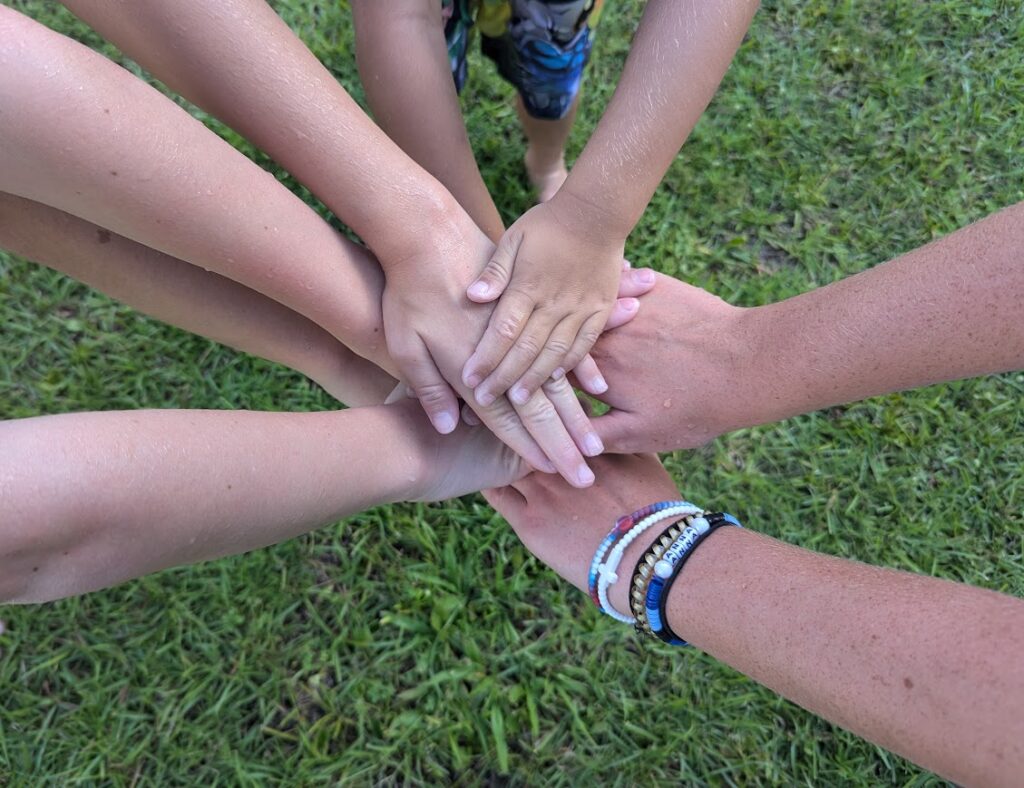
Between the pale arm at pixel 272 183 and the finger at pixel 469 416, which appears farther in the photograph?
the finger at pixel 469 416

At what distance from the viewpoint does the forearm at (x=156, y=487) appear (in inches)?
32.8

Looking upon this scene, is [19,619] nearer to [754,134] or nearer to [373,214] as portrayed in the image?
[373,214]

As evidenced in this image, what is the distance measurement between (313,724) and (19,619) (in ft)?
2.35

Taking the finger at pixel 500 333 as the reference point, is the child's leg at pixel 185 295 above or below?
below

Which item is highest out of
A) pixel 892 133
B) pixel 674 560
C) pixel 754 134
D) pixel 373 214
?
pixel 892 133

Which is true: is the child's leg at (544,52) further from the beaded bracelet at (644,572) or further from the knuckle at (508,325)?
the beaded bracelet at (644,572)

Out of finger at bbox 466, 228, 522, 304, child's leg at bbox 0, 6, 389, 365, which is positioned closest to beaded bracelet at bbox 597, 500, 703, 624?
finger at bbox 466, 228, 522, 304

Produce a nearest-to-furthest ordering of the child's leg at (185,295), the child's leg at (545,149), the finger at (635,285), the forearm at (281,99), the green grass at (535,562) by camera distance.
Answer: the forearm at (281,99)
the child's leg at (185,295)
the finger at (635,285)
the green grass at (535,562)
the child's leg at (545,149)

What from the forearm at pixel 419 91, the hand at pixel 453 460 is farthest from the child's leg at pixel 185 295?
the forearm at pixel 419 91

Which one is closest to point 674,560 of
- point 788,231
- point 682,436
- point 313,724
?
point 682,436

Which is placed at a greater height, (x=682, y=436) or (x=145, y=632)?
(x=682, y=436)

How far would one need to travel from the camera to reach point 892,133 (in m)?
2.02

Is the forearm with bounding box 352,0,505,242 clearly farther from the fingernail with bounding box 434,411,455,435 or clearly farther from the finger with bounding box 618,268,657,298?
the fingernail with bounding box 434,411,455,435

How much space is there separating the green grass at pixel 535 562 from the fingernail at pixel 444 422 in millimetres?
489
